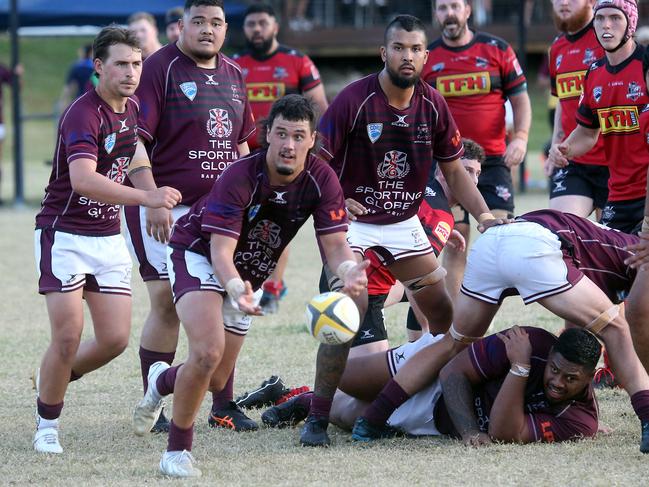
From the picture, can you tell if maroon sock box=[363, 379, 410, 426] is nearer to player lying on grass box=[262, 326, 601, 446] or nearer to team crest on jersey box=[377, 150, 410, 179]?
player lying on grass box=[262, 326, 601, 446]

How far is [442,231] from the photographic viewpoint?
630 centimetres

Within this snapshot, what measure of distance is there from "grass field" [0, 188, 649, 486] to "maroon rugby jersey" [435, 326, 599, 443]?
0.28 ft

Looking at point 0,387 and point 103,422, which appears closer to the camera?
point 103,422

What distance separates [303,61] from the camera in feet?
31.7

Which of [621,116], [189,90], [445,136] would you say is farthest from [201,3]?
[621,116]

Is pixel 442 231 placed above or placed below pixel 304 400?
above

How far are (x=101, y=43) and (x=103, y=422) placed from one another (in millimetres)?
1917

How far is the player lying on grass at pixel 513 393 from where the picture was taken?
192 inches

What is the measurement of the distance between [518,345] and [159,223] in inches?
72.1

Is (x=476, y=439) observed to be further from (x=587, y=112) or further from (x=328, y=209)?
(x=587, y=112)

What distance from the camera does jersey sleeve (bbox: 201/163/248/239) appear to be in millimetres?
4656

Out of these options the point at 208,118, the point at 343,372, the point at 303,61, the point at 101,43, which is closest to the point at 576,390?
the point at 343,372

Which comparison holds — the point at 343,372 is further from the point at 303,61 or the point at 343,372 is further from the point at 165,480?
the point at 303,61

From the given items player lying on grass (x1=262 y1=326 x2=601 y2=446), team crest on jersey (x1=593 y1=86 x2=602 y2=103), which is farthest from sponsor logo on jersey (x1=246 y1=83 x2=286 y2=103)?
player lying on grass (x1=262 y1=326 x2=601 y2=446)
